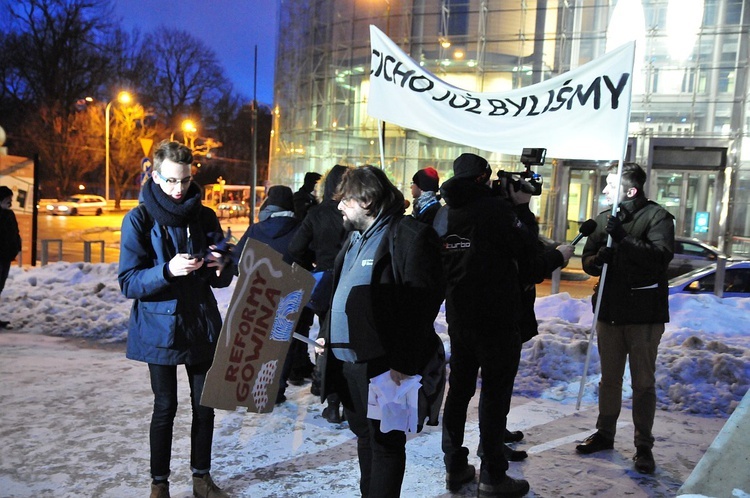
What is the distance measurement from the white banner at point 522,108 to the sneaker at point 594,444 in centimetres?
211

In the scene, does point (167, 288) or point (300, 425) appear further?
point (300, 425)

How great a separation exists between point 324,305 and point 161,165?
1.19 meters

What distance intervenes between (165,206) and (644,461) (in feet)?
11.4

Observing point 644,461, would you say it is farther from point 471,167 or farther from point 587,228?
point 471,167

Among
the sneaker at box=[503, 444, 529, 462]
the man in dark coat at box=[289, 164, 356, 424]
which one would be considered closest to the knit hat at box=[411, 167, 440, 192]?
the man in dark coat at box=[289, 164, 356, 424]

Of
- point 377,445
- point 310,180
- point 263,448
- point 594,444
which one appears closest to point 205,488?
point 263,448

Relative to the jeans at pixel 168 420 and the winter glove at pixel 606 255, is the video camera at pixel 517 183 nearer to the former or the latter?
the winter glove at pixel 606 255

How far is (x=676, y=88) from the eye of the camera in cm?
2191

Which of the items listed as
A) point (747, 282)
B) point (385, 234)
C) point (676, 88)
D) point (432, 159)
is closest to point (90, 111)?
point (432, 159)

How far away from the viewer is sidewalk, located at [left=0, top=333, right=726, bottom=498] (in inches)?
156

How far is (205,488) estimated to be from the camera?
3734mm

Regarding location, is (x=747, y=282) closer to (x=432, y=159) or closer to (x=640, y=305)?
(x=640, y=305)

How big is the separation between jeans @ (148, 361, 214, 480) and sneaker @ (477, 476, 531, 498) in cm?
164

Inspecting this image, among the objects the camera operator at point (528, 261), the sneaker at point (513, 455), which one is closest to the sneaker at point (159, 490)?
the camera operator at point (528, 261)
